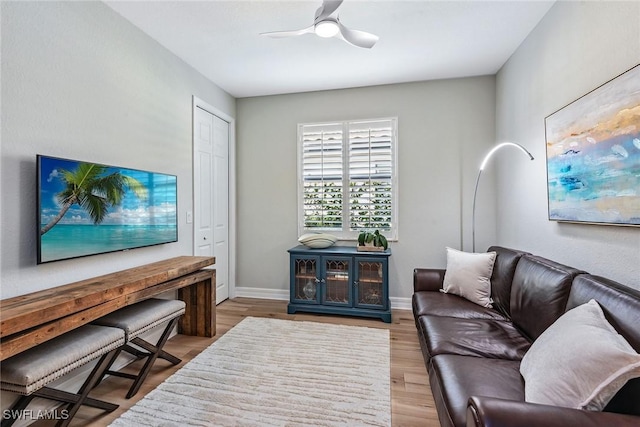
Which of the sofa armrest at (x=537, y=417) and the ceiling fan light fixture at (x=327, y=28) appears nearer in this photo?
the sofa armrest at (x=537, y=417)

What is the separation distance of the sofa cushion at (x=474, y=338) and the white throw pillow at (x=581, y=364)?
0.35 meters

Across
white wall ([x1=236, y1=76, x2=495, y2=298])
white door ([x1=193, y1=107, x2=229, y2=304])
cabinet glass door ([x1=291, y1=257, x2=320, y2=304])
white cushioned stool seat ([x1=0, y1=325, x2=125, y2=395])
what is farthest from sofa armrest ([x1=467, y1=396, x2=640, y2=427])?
white door ([x1=193, y1=107, x2=229, y2=304])

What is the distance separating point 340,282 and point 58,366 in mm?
2479

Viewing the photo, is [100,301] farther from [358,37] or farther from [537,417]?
[358,37]

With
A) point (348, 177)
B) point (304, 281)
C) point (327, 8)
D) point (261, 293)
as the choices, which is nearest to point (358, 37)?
point (327, 8)

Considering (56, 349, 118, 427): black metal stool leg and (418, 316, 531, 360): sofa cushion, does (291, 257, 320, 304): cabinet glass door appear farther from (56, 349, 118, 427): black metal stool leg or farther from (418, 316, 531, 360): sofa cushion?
(56, 349, 118, 427): black metal stool leg

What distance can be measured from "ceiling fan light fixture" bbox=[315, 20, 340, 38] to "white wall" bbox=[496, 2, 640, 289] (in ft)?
5.12

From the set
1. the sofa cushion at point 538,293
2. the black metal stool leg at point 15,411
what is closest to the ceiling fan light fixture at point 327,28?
the sofa cushion at point 538,293

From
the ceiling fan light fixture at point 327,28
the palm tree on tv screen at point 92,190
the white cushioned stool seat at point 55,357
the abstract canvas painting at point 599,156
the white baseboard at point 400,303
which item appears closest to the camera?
the white cushioned stool seat at point 55,357

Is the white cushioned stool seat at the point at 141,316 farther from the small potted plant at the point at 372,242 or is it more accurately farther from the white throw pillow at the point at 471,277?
the white throw pillow at the point at 471,277

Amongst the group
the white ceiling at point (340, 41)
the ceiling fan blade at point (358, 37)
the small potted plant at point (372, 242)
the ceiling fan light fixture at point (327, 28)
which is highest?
the white ceiling at point (340, 41)

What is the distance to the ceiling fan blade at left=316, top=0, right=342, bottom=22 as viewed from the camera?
1.87 metres

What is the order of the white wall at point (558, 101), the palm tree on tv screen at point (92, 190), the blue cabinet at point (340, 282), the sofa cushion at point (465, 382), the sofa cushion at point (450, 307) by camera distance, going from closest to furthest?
the sofa cushion at point (465, 382) → the white wall at point (558, 101) → the palm tree on tv screen at point (92, 190) → the sofa cushion at point (450, 307) → the blue cabinet at point (340, 282)

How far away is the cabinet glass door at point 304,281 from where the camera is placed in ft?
11.5
